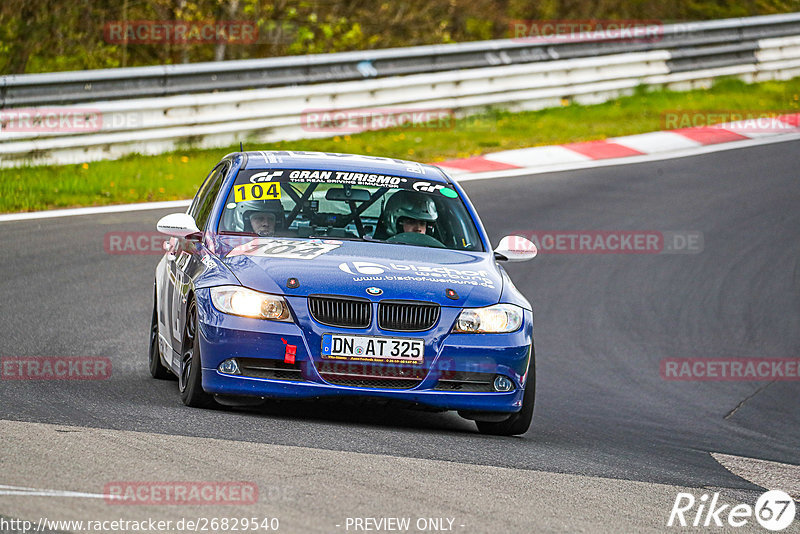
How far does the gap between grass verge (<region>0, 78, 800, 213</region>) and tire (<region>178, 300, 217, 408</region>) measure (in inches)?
267

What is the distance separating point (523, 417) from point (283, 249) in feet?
5.51

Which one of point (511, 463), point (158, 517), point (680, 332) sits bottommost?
point (680, 332)

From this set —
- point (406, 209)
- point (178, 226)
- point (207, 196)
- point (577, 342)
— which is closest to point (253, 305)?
point (178, 226)

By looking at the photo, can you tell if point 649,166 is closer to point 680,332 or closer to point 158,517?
point 680,332

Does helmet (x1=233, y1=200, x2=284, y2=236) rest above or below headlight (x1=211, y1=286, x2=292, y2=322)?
above

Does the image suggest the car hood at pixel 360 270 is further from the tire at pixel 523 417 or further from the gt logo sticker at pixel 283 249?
the tire at pixel 523 417

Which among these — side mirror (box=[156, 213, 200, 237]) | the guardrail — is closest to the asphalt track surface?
side mirror (box=[156, 213, 200, 237])

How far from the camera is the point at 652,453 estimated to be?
757cm

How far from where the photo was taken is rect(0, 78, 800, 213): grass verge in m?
14.6

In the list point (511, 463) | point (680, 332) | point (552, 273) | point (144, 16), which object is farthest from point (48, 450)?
point (144, 16)

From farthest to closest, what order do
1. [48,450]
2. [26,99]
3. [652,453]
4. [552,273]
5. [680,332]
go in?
[26,99] < [552,273] < [680,332] < [652,453] < [48,450]

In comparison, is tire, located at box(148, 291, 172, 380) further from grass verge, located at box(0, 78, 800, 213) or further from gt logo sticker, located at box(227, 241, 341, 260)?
grass verge, located at box(0, 78, 800, 213)

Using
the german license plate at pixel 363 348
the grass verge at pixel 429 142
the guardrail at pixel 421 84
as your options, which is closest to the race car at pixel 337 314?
the german license plate at pixel 363 348

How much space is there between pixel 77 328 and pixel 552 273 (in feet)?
16.5
